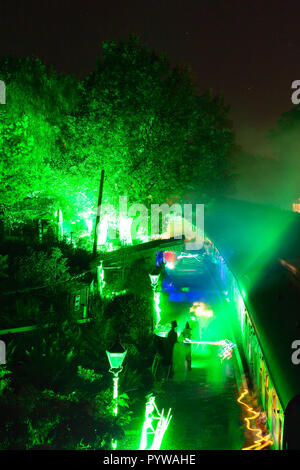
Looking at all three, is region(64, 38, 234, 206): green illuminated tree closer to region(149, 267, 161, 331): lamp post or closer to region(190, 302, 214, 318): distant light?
region(190, 302, 214, 318): distant light

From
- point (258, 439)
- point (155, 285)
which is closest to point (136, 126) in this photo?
point (155, 285)

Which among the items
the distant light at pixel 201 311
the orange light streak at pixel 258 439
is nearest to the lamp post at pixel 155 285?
the distant light at pixel 201 311

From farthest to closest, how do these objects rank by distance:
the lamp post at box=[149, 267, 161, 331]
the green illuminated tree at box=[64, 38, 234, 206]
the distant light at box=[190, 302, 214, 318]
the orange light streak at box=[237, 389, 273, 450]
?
the green illuminated tree at box=[64, 38, 234, 206] → the distant light at box=[190, 302, 214, 318] → the lamp post at box=[149, 267, 161, 331] → the orange light streak at box=[237, 389, 273, 450]

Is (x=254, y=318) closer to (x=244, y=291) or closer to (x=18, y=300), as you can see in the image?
(x=244, y=291)

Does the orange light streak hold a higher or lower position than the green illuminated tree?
lower

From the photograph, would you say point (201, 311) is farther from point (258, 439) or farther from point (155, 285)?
point (258, 439)

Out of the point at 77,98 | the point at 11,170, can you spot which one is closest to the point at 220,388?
the point at 11,170

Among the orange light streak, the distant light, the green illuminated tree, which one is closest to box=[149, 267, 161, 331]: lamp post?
the distant light

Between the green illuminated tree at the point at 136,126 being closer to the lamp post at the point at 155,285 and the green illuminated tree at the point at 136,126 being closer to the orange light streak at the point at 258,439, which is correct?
the lamp post at the point at 155,285

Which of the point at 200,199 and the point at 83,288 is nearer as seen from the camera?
the point at 83,288

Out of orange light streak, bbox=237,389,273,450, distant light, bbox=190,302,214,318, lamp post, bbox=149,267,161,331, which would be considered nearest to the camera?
orange light streak, bbox=237,389,273,450

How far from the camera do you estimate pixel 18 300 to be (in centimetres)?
958

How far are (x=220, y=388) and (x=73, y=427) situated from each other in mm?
4812
